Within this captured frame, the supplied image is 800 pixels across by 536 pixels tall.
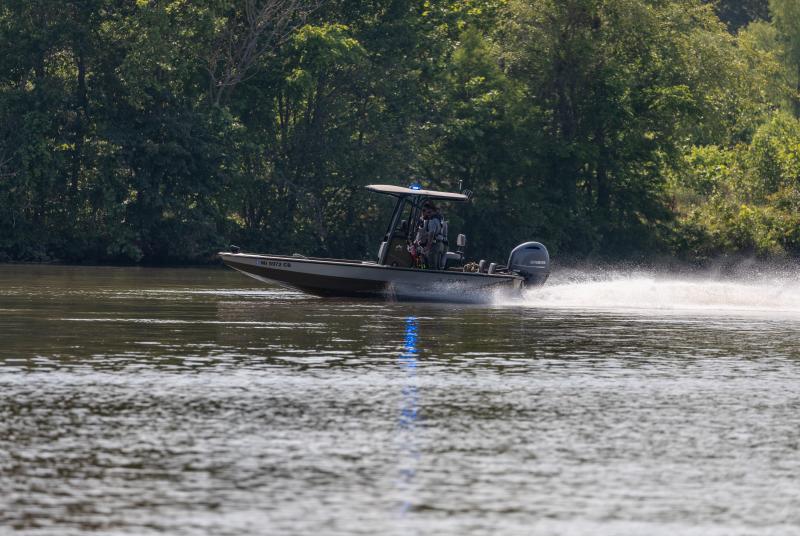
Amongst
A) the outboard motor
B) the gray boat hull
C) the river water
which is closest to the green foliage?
the outboard motor

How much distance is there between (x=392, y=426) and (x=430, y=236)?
1891 centimetres

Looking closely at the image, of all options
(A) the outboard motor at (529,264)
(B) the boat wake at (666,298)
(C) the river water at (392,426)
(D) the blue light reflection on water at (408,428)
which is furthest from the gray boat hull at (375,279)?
(D) the blue light reflection on water at (408,428)

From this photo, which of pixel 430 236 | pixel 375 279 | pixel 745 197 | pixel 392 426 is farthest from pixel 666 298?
pixel 745 197

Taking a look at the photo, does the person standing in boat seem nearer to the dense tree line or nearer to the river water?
the river water

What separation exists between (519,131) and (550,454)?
50815 mm

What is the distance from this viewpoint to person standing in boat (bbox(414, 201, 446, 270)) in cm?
3369

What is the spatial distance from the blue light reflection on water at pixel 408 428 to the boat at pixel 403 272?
10.3 m

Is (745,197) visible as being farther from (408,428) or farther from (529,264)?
(408,428)

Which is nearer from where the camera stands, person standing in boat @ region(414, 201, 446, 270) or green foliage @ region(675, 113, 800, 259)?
person standing in boat @ region(414, 201, 446, 270)

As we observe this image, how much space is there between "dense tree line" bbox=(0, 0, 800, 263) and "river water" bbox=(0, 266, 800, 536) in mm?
27228

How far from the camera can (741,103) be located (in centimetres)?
6888

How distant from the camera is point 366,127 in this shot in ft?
199

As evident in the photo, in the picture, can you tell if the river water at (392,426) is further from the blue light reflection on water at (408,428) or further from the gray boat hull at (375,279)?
the gray boat hull at (375,279)

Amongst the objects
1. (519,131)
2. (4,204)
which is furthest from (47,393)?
(519,131)
